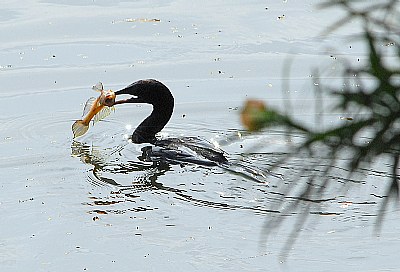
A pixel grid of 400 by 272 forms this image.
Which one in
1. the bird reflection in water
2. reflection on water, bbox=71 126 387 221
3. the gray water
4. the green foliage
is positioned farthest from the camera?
the bird reflection in water

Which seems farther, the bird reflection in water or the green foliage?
the bird reflection in water

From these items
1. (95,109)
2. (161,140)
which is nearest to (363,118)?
(161,140)

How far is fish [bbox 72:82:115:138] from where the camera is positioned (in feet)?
24.4

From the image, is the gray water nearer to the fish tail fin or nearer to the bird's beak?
the fish tail fin

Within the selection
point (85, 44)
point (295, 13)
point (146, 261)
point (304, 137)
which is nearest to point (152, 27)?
point (85, 44)

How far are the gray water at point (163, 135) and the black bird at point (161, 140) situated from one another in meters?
0.13

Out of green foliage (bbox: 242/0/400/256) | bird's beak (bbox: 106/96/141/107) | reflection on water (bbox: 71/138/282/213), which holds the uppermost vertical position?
green foliage (bbox: 242/0/400/256)

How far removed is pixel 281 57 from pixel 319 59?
38 cm

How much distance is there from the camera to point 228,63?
8922 millimetres

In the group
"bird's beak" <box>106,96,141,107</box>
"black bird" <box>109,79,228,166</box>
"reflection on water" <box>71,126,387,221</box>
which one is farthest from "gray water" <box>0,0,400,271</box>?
"bird's beak" <box>106,96,141,107</box>

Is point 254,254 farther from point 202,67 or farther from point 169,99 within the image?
point 202,67

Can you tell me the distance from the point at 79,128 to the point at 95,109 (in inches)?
10.2

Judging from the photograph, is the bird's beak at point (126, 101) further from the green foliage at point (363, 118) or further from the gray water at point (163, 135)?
the green foliage at point (363, 118)

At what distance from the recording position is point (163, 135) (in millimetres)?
7703
